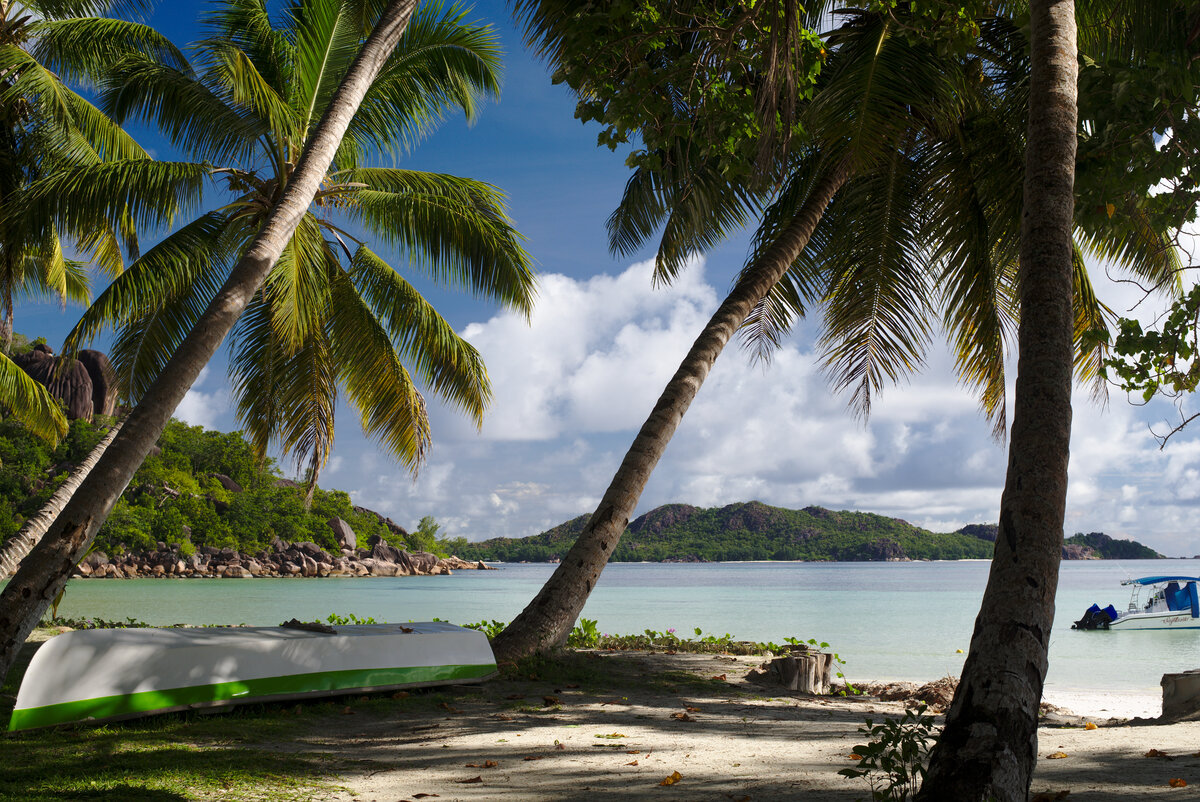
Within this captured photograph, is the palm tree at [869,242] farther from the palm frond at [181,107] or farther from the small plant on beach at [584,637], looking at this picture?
the palm frond at [181,107]

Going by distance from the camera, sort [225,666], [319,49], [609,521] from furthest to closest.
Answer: [319,49] → [609,521] → [225,666]

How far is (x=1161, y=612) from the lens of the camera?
21.2 metres

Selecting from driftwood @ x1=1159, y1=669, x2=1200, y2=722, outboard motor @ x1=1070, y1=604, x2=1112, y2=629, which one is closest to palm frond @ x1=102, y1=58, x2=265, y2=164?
driftwood @ x1=1159, y1=669, x2=1200, y2=722

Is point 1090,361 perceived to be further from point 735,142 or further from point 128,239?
point 128,239

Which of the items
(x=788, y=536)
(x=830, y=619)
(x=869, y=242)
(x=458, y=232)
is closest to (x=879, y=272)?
(x=869, y=242)

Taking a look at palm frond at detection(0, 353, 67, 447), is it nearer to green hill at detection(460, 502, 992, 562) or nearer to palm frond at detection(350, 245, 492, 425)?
palm frond at detection(350, 245, 492, 425)

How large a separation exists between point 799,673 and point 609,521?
2.12 metres

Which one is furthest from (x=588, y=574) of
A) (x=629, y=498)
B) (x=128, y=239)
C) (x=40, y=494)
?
(x=40, y=494)

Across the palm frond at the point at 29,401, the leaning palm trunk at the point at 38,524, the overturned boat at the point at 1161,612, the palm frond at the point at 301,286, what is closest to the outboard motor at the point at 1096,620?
the overturned boat at the point at 1161,612

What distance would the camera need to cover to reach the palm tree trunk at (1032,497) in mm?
2590

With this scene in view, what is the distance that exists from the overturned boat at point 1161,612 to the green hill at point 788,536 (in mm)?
43166

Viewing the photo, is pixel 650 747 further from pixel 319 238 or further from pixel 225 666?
pixel 319 238

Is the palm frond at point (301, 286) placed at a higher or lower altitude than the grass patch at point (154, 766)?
higher

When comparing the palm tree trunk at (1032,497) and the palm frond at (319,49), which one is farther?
the palm frond at (319,49)
